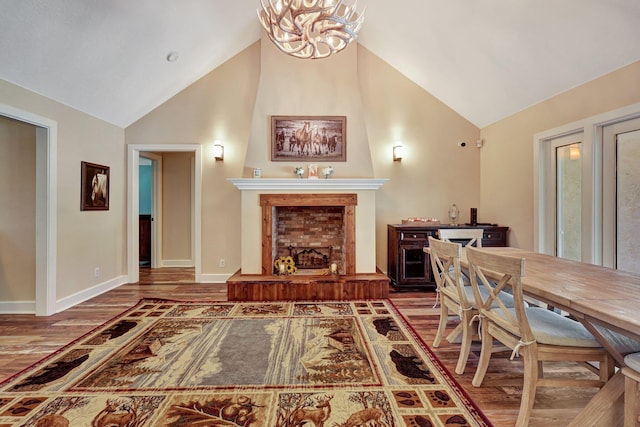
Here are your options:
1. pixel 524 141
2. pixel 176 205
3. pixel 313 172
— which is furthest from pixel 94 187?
pixel 524 141

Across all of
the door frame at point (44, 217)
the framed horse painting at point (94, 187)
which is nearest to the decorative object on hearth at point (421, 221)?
the framed horse painting at point (94, 187)

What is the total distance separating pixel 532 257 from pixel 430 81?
3022mm

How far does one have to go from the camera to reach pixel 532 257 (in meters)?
2.54

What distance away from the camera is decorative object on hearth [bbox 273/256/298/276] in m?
4.12

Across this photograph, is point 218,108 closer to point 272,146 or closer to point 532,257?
point 272,146

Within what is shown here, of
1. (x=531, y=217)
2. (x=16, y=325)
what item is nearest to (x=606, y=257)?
(x=531, y=217)

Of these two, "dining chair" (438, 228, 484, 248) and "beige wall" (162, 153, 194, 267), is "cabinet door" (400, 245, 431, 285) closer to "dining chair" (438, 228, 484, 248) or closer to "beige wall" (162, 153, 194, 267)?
"dining chair" (438, 228, 484, 248)

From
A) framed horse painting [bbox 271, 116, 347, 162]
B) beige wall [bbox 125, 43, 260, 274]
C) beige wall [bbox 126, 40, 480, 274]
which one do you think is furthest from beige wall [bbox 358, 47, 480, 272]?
beige wall [bbox 125, 43, 260, 274]

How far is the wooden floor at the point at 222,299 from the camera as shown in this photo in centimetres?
179

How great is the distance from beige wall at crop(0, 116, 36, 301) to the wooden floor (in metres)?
0.36

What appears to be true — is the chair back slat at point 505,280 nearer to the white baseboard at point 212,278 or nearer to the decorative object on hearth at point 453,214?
the decorative object on hearth at point 453,214

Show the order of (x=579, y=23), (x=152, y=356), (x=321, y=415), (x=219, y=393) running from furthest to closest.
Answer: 1. (x=579, y=23)
2. (x=152, y=356)
3. (x=219, y=393)
4. (x=321, y=415)

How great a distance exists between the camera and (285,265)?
4145mm

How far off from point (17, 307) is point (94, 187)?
157 cm
